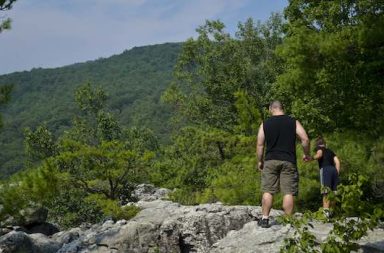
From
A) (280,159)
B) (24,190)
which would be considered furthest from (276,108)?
(24,190)

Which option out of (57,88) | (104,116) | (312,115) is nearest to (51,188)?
(312,115)

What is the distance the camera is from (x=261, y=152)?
684 cm

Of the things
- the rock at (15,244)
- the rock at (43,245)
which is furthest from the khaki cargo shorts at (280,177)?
the rock at (15,244)

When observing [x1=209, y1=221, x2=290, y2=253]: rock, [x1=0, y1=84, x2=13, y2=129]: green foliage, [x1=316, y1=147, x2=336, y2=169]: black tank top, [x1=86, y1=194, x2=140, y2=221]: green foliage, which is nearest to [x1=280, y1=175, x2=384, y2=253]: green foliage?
[x1=209, y1=221, x2=290, y2=253]: rock

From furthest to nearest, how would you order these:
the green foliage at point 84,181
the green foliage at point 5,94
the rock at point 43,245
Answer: the rock at point 43,245 < the green foliage at point 84,181 < the green foliage at point 5,94

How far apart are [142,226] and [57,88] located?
166227 millimetres

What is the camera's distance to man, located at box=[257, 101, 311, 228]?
22.0 feet

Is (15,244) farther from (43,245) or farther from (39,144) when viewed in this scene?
(39,144)

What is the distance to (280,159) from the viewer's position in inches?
264

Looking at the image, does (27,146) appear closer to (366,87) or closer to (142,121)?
(366,87)

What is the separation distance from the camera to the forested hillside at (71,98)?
10478 cm

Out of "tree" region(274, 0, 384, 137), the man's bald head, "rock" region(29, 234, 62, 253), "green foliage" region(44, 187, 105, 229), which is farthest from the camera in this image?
"green foliage" region(44, 187, 105, 229)

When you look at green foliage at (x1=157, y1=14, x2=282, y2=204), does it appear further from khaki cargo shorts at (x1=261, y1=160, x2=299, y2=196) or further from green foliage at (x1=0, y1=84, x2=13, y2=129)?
khaki cargo shorts at (x1=261, y1=160, x2=299, y2=196)

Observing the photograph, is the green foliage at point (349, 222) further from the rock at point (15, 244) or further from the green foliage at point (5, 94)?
the rock at point (15, 244)
